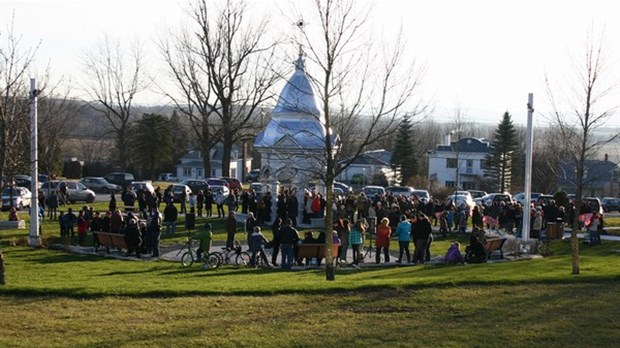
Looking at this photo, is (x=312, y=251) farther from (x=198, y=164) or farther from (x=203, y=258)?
(x=198, y=164)

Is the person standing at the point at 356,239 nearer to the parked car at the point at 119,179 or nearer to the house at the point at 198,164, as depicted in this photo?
the parked car at the point at 119,179

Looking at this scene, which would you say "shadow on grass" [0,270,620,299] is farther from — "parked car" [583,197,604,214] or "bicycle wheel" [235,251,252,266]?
"parked car" [583,197,604,214]

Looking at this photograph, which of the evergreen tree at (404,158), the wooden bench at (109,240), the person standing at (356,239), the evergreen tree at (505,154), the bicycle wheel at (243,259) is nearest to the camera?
the bicycle wheel at (243,259)

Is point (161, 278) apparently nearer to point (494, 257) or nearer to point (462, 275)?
point (462, 275)

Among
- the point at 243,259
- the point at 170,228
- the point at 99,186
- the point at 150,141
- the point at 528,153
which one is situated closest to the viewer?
the point at 243,259

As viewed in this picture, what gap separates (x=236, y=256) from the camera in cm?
2245

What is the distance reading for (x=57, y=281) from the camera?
17219 mm

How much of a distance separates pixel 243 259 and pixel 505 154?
4835 centimetres

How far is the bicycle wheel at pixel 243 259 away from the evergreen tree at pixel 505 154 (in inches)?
1816

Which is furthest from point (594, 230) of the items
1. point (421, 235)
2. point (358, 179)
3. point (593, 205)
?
point (358, 179)

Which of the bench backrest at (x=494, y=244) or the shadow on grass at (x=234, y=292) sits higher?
the bench backrest at (x=494, y=244)

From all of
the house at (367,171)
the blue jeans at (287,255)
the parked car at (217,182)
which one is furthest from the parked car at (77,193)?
the house at (367,171)

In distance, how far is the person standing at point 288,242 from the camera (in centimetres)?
2072

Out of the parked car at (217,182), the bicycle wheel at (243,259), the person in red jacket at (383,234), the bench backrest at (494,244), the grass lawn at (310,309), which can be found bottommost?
the bicycle wheel at (243,259)
